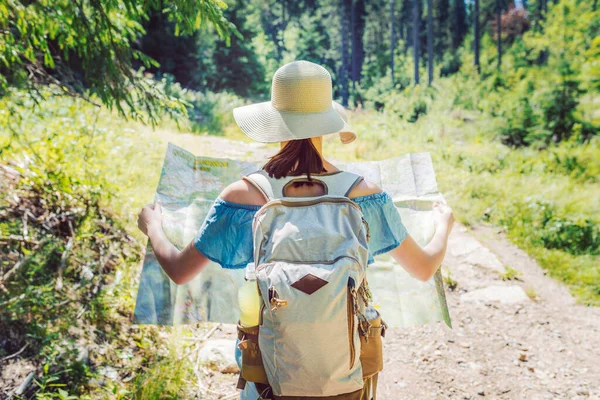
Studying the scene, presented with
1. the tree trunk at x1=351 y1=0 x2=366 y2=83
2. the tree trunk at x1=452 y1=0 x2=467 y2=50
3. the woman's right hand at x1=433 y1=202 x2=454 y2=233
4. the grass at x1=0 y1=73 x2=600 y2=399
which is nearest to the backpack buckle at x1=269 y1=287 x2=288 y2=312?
the woman's right hand at x1=433 y1=202 x2=454 y2=233

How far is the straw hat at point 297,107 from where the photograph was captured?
160 cm

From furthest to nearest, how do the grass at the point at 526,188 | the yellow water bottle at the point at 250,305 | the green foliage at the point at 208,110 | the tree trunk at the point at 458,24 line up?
the tree trunk at the point at 458,24 → the green foliage at the point at 208,110 → the grass at the point at 526,188 → the yellow water bottle at the point at 250,305

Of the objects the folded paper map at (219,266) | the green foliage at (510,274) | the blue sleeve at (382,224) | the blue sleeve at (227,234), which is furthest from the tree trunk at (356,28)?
the blue sleeve at (227,234)

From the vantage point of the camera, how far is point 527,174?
→ 9.30 metres

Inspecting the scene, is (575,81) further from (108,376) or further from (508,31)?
(508,31)

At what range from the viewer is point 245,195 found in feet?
5.06

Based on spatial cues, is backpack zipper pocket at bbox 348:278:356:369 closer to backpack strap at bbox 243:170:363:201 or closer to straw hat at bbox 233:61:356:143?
backpack strap at bbox 243:170:363:201

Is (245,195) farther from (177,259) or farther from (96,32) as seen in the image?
(96,32)

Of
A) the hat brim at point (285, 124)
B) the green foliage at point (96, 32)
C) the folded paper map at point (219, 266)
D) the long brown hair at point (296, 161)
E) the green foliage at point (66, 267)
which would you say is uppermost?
the green foliage at point (96, 32)

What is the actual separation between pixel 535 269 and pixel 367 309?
15.7 feet

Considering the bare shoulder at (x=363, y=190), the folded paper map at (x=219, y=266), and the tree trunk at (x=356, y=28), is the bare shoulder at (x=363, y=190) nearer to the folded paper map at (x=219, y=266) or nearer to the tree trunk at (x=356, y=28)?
the folded paper map at (x=219, y=266)

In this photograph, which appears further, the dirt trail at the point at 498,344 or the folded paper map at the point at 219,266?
the dirt trail at the point at 498,344

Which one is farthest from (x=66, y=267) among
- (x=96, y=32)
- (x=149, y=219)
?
(x=149, y=219)

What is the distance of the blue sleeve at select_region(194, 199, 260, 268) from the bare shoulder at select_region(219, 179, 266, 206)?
1cm
